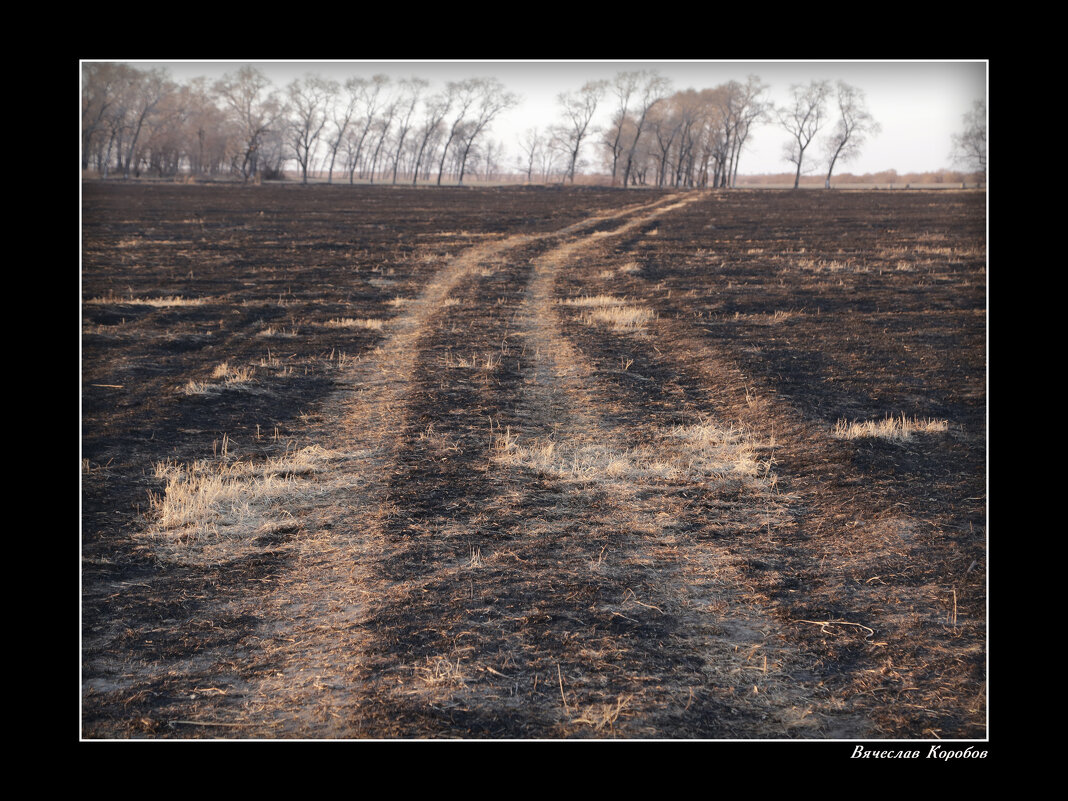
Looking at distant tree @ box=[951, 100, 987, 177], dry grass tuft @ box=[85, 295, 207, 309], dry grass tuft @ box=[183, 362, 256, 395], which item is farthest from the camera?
dry grass tuft @ box=[85, 295, 207, 309]

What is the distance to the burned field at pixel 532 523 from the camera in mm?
4223

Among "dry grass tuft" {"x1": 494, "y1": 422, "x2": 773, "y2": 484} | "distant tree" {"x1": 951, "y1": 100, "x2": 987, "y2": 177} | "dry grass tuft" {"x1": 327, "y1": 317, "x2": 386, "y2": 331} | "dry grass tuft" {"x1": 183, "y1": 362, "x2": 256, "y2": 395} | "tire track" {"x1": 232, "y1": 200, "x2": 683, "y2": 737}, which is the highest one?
"distant tree" {"x1": 951, "y1": 100, "x2": 987, "y2": 177}

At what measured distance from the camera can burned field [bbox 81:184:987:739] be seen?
422 cm

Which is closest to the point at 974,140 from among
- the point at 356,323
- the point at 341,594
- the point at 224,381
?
the point at 341,594

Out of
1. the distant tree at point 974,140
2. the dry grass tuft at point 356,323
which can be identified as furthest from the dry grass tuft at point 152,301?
the distant tree at point 974,140

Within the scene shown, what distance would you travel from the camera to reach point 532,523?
6.54m

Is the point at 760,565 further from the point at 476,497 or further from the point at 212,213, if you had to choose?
→ the point at 212,213

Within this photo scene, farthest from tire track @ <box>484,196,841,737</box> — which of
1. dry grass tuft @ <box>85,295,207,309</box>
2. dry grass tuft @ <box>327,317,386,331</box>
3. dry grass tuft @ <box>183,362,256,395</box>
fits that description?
dry grass tuft @ <box>85,295,207,309</box>

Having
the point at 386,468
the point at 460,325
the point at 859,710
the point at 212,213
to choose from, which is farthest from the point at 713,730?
the point at 212,213

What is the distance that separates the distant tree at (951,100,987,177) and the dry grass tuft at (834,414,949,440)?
3.38 meters

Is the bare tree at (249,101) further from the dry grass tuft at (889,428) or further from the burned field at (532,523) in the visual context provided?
the dry grass tuft at (889,428)

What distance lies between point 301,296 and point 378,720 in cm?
1691

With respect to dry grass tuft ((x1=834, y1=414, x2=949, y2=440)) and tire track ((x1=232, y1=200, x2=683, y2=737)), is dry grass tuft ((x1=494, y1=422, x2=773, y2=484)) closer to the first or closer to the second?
dry grass tuft ((x1=834, y1=414, x2=949, y2=440))

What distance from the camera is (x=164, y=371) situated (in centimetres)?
1189
